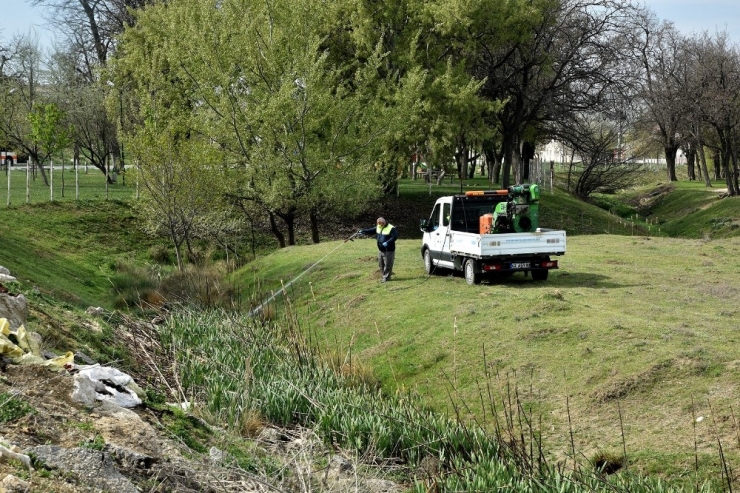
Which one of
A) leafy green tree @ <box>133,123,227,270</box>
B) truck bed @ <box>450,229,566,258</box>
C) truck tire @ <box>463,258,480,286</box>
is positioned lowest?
truck tire @ <box>463,258,480,286</box>

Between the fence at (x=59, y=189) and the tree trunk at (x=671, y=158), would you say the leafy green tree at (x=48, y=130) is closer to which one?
the fence at (x=59, y=189)

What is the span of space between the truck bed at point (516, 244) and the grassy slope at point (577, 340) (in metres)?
0.86

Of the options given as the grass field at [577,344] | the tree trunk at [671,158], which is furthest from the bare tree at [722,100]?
the grass field at [577,344]

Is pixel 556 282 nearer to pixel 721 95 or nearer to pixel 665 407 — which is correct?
pixel 665 407

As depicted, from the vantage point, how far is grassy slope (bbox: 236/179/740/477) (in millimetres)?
12133

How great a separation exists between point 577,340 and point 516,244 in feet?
19.4

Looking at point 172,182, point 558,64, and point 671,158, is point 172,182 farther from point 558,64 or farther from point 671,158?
point 671,158

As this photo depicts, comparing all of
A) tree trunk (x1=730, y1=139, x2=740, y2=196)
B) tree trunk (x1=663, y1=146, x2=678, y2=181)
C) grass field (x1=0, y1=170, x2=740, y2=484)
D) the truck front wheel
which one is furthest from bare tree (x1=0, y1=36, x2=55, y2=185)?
tree trunk (x1=663, y1=146, x2=678, y2=181)

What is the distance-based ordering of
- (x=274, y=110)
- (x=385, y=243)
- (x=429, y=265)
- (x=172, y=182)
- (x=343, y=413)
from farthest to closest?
(x=274, y=110), (x=172, y=182), (x=429, y=265), (x=385, y=243), (x=343, y=413)

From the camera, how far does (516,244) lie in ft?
70.0

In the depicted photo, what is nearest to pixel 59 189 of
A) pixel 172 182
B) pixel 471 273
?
pixel 172 182

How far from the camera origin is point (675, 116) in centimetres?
6381

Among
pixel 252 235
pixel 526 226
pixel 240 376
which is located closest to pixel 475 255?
pixel 526 226

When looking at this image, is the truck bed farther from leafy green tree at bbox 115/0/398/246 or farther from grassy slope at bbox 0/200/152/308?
leafy green tree at bbox 115/0/398/246
